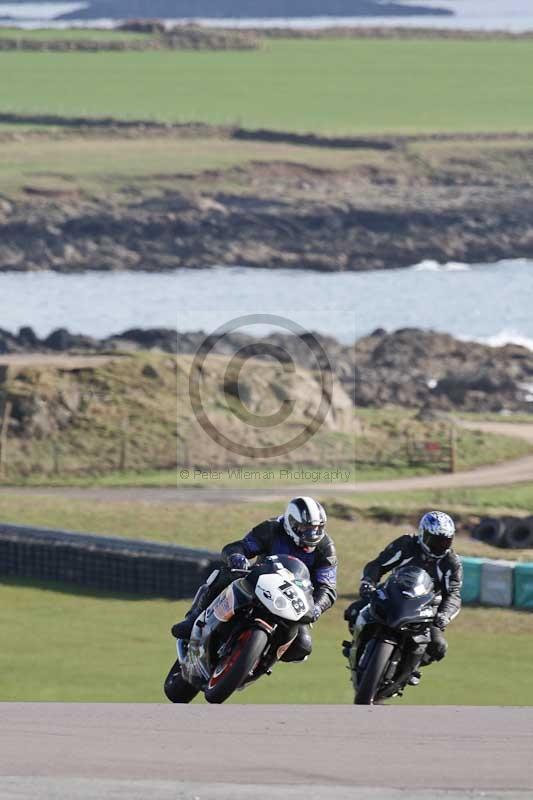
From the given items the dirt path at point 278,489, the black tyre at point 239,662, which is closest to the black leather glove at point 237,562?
the black tyre at point 239,662

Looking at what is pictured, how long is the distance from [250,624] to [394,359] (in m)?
49.2

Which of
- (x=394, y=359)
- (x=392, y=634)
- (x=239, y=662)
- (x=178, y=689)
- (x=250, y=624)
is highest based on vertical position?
(x=250, y=624)

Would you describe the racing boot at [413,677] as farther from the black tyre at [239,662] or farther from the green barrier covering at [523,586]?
Result: the green barrier covering at [523,586]

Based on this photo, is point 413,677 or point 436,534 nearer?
point 413,677

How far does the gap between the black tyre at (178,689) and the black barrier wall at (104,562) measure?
959 centimetres

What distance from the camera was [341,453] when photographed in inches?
1743

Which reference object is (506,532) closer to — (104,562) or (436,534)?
(104,562)

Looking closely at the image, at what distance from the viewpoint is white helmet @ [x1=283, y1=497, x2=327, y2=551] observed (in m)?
13.6

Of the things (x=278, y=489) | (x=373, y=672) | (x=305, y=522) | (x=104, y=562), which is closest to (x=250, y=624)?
(x=305, y=522)

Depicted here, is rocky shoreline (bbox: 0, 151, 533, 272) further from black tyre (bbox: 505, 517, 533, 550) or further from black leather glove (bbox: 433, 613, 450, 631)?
black leather glove (bbox: 433, 613, 450, 631)

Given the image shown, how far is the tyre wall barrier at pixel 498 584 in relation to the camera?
23766mm

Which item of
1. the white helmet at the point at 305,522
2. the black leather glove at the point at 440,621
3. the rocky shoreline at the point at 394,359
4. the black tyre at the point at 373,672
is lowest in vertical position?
the rocky shoreline at the point at 394,359

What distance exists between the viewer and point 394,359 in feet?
202

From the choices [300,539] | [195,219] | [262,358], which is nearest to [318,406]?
[262,358]
